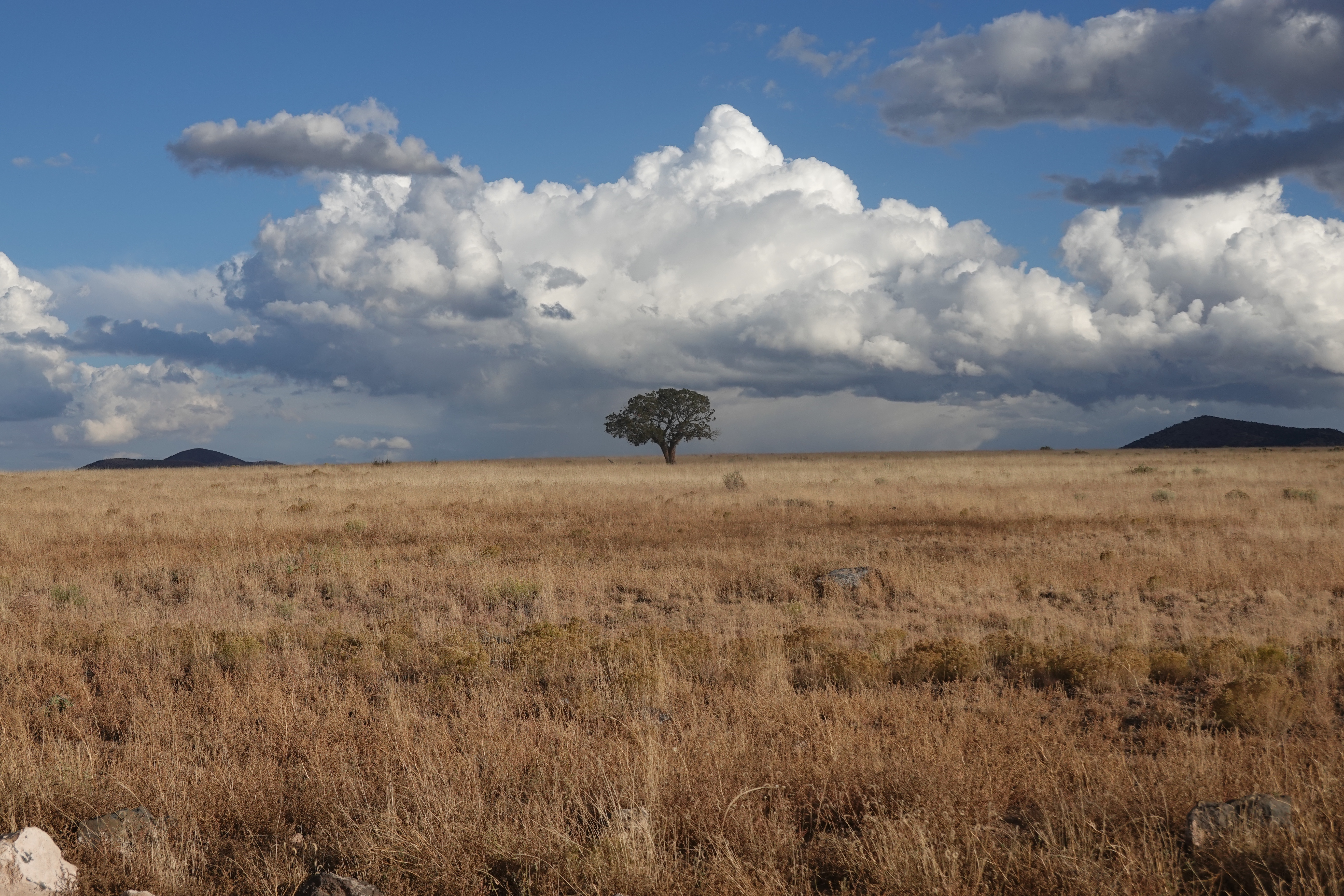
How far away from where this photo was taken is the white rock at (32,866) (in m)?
4.52

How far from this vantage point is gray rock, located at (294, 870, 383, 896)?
4.46m

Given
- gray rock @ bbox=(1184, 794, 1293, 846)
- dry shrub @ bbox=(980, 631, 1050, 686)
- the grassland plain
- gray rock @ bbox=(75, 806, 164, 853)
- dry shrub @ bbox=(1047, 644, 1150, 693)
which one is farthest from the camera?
dry shrub @ bbox=(980, 631, 1050, 686)

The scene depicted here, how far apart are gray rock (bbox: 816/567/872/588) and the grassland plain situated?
0.26 meters

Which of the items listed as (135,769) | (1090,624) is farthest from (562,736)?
(1090,624)

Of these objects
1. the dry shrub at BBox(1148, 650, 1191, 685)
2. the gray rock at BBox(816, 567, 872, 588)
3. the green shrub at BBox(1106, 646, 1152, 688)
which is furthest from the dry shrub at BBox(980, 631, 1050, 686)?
the gray rock at BBox(816, 567, 872, 588)

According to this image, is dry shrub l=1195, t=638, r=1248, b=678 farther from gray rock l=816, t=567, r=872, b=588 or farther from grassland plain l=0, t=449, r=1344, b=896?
gray rock l=816, t=567, r=872, b=588

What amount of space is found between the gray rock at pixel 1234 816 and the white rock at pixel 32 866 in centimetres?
631

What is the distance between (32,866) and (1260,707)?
8.85 m

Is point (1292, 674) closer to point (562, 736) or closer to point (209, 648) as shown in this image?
point (562, 736)

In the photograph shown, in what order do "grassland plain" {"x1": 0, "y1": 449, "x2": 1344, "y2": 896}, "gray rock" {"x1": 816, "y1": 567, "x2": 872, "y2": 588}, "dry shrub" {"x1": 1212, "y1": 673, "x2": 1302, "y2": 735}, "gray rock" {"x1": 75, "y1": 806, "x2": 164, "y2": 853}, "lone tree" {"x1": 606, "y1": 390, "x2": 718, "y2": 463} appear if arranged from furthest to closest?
"lone tree" {"x1": 606, "y1": 390, "x2": 718, "y2": 463}, "gray rock" {"x1": 816, "y1": 567, "x2": 872, "y2": 588}, "dry shrub" {"x1": 1212, "y1": 673, "x2": 1302, "y2": 735}, "gray rock" {"x1": 75, "y1": 806, "x2": 164, "y2": 853}, "grassland plain" {"x1": 0, "y1": 449, "x2": 1344, "y2": 896}

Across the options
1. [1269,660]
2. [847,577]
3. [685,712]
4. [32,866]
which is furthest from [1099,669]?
[32,866]

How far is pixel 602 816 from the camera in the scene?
200 inches

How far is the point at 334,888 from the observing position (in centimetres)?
449

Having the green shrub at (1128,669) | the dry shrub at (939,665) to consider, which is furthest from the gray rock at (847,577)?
the green shrub at (1128,669)
